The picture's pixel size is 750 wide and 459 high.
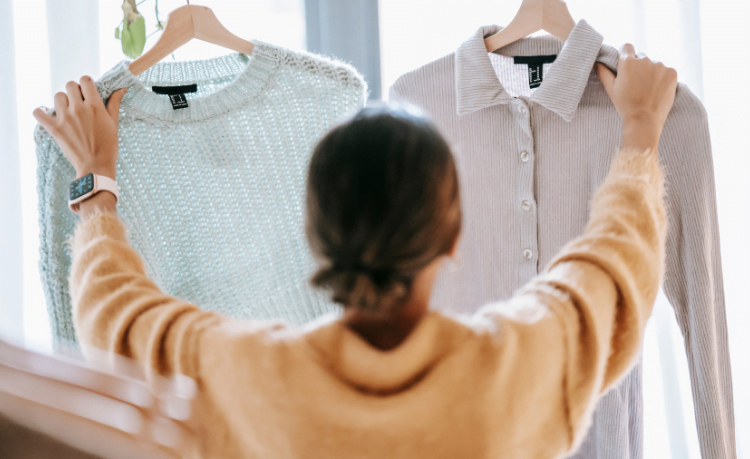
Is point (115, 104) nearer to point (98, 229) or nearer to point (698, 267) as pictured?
point (98, 229)

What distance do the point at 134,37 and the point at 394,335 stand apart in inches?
28.5

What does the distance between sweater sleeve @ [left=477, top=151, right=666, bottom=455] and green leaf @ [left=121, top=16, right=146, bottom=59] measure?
0.74 meters

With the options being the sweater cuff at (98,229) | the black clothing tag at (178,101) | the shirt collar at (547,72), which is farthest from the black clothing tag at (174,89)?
the shirt collar at (547,72)

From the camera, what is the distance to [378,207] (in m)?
0.44

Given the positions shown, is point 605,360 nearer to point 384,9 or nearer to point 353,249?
point 353,249

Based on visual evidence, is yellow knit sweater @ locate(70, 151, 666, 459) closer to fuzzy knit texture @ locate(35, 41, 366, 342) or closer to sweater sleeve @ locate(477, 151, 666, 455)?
sweater sleeve @ locate(477, 151, 666, 455)

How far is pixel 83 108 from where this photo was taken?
2.32 feet

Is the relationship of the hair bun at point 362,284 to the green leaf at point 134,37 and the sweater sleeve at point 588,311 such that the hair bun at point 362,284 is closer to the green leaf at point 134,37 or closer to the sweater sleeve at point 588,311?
the sweater sleeve at point 588,311

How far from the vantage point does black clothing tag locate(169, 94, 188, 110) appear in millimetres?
808

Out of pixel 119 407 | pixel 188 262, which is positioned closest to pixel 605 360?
pixel 119 407

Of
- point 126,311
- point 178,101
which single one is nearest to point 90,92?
point 178,101

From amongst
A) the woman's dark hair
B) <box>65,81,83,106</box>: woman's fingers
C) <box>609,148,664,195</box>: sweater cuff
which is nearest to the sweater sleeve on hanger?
<box>609,148,664,195</box>: sweater cuff

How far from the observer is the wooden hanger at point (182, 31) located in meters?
0.75

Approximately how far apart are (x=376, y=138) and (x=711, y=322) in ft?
1.99
